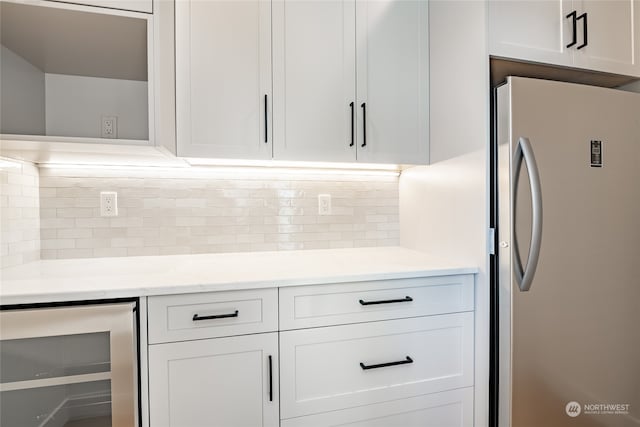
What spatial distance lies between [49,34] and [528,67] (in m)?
1.87

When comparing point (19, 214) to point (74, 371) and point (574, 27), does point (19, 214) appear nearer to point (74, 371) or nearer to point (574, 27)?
point (74, 371)

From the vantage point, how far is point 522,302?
123cm

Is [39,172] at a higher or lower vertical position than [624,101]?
lower

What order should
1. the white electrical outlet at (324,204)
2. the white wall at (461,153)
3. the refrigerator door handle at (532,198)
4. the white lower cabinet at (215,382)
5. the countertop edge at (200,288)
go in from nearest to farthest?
the countertop edge at (200,288)
the white lower cabinet at (215,382)
the refrigerator door handle at (532,198)
the white wall at (461,153)
the white electrical outlet at (324,204)

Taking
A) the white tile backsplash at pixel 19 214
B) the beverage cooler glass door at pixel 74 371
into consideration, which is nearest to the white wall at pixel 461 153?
the beverage cooler glass door at pixel 74 371

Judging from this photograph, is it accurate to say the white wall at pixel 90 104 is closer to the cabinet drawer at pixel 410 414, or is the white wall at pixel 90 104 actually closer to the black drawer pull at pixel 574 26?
the cabinet drawer at pixel 410 414

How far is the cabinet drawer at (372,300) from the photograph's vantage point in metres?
1.22

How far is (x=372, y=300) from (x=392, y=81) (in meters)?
1.02

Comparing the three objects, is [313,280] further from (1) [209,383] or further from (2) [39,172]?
(2) [39,172]

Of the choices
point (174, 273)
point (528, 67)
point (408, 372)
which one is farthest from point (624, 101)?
point (174, 273)

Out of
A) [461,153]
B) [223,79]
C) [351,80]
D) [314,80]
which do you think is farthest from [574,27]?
[223,79]

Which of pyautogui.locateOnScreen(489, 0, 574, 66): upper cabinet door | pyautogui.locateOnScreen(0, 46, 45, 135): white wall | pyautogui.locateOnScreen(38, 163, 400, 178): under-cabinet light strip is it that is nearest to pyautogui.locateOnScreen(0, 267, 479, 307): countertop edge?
pyautogui.locateOnScreen(0, 46, 45, 135): white wall

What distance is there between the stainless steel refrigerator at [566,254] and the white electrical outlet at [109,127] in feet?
5.26

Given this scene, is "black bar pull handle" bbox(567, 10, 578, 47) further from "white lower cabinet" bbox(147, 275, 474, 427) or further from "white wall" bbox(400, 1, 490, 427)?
"white lower cabinet" bbox(147, 275, 474, 427)
